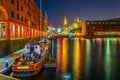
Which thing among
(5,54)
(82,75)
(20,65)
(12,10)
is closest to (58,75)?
(82,75)

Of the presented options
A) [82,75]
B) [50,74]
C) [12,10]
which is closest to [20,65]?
[50,74]

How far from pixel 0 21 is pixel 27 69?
69.5 feet

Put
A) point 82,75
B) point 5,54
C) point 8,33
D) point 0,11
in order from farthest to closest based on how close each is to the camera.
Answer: point 8,33, point 0,11, point 5,54, point 82,75

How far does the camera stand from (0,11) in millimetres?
46906

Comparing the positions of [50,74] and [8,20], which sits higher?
[8,20]

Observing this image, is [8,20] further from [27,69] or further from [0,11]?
[27,69]

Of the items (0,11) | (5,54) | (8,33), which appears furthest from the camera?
(8,33)

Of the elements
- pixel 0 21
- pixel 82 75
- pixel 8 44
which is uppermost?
pixel 0 21

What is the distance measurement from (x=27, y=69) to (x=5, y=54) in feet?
48.9

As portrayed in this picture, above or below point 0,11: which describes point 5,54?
below

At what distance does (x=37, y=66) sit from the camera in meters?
32.1

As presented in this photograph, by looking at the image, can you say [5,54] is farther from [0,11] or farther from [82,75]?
[82,75]

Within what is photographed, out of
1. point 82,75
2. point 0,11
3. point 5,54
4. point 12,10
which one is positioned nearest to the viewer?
point 82,75

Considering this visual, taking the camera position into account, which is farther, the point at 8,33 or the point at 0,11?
the point at 8,33
